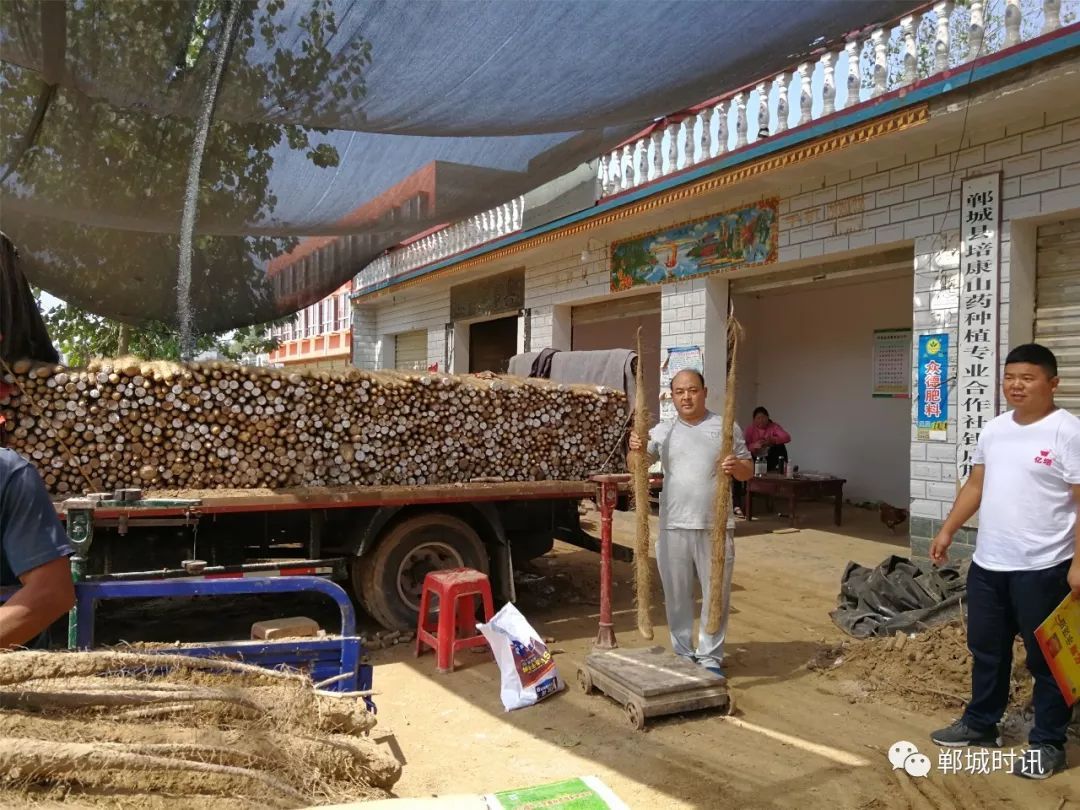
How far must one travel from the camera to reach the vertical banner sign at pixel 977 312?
629 centimetres

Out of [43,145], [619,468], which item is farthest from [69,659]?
[619,468]

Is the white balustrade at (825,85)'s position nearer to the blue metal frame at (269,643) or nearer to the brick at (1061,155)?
the brick at (1061,155)

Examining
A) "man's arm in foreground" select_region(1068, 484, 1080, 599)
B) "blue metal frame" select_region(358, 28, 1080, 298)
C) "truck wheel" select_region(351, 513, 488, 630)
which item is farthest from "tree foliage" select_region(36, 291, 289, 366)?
"man's arm in foreground" select_region(1068, 484, 1080, 599)

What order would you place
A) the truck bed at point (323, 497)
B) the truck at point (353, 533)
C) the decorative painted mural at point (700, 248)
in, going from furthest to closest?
the decorative painted mural at point (700, 248) < the truck at point (353, 533) < the truck bed at point (323, 497)

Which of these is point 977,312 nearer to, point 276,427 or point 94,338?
point 276,427

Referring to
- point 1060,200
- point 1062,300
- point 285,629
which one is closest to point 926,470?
point 1062,300

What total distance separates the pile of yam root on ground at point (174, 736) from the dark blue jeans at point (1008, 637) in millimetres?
2740

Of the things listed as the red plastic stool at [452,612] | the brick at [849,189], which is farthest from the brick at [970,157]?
the red plastic stool at [452,612]

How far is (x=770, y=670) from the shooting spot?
14.9 ft

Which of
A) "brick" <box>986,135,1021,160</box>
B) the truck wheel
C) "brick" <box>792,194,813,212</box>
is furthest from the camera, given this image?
"brick" <box>792,194,813,212</box>

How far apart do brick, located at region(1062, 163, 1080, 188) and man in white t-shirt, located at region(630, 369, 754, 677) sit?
12.7 feet

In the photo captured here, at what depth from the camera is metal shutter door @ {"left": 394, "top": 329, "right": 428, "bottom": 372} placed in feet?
54.3

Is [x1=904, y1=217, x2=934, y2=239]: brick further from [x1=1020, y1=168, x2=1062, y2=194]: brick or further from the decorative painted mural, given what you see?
the decorative painted mural

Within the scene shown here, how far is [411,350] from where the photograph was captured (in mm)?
17328
